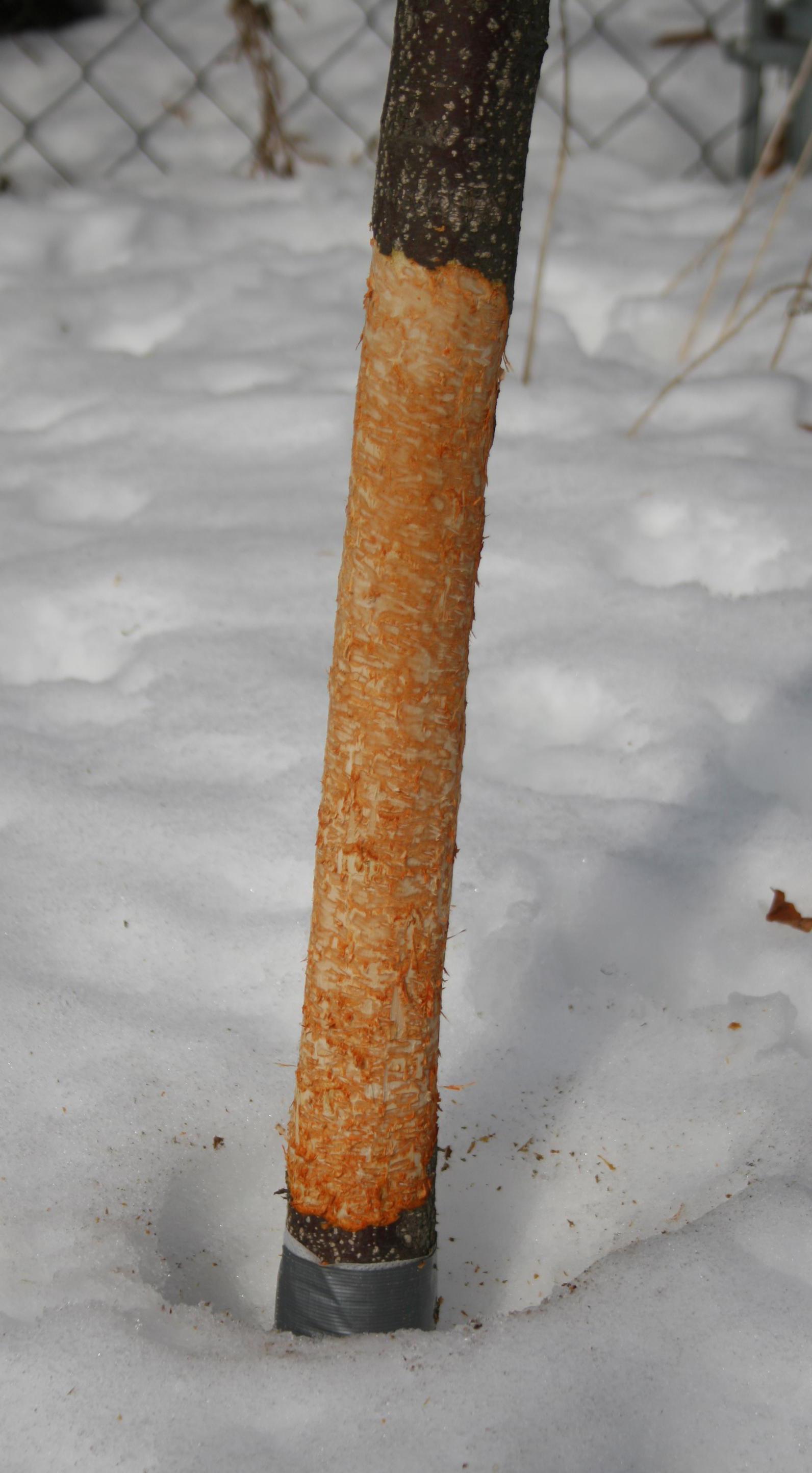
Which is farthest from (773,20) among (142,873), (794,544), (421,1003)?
(421,1003)

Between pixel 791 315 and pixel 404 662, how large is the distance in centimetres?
150

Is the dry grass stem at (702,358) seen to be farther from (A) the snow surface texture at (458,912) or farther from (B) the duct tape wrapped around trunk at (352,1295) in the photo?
(B) the duct tape wrapped around trunk at (352,1295)

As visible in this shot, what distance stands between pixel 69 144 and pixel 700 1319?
2.82 m

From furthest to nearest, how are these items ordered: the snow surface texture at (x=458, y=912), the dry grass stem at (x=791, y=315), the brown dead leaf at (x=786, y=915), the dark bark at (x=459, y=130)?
the dry grass stem at (x=791, y=315), the brown dead leaf at (x=786, y=915), the snow surface texture at (x=458, y=912), the dark bark at (x=459, y=130)

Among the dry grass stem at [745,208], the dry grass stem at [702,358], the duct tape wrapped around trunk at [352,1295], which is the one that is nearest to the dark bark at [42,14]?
the dry grass stem at [745,208]

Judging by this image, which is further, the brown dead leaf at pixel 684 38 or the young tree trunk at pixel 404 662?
the brown dead leaf at pixel 684 38

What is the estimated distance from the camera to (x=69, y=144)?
2910mm

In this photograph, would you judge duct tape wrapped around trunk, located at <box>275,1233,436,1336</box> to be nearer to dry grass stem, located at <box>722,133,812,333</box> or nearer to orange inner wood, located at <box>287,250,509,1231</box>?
orange inner wood, located at <box>287,250,509,1231</box>

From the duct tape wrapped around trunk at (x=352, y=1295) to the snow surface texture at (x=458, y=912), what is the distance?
0.05 meters

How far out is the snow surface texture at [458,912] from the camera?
0.80 meters

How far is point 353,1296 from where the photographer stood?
0.88 metres

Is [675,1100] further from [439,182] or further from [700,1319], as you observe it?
[439,182]

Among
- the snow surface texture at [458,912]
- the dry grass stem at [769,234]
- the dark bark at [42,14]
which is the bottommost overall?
the snow surface texture at [458,912]

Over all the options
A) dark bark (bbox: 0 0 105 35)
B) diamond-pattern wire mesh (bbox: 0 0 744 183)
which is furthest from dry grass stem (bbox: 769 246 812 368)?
dark bark (bbox: 0 0 105 35)
